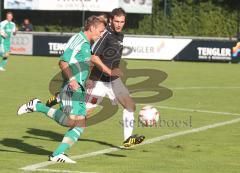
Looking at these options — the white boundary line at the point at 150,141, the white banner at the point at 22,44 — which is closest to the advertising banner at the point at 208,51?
the white banner at the point at 22,44

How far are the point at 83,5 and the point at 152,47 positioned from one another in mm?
12964

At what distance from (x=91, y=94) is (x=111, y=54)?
737mm

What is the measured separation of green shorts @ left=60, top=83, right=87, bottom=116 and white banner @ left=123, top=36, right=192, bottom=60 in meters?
28.0

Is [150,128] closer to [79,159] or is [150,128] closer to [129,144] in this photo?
[129,144]

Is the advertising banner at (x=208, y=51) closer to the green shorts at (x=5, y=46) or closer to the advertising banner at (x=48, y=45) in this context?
the advertising banner at (x=48, y=45)

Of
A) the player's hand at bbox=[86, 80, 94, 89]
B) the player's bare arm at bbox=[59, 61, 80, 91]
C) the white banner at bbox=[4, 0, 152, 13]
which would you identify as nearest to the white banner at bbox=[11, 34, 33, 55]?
the white banner at bbox=[4, 0, 152, 13]

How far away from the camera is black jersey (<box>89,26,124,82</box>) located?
11758 millimetres

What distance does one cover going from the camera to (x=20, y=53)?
4172 centimetres

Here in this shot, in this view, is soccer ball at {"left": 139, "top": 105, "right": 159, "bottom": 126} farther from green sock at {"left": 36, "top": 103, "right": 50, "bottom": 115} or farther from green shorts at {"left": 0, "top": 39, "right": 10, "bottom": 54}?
green shorts at {"left": 0, "top": 39, "right": 10, "bottom": 54}

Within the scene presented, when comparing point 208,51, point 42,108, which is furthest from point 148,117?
point 208,51

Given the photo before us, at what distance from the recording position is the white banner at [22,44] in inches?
1628

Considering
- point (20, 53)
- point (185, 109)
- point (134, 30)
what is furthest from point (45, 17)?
point (185, 109)

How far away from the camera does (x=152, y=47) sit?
38562 mm

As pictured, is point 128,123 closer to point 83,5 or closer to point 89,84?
point 89,84
